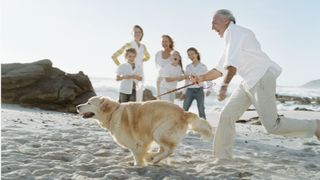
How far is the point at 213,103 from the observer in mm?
28281

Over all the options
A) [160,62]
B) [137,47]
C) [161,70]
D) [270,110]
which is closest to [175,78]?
[161,70]

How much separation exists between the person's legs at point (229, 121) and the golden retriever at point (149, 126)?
0.96 ft

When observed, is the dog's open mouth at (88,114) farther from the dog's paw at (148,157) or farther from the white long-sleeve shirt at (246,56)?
the white long-sleeve shirt at (246,56)

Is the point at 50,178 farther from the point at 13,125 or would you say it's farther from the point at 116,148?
the point at 13,125

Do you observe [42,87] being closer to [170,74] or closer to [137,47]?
[137,47]

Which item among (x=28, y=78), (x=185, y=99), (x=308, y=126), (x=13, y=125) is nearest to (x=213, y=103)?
(x=28, y=78)

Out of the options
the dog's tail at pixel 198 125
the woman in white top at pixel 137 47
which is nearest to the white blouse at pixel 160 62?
the woman in white top at pixel 137 47

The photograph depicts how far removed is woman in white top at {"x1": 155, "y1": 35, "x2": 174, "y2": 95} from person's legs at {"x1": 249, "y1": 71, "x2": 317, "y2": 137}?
12.6ft

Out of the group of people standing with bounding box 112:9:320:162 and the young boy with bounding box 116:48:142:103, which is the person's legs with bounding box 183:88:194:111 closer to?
the young boy with bounding box 116:48:142:103

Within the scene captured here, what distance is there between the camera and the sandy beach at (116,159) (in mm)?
4887

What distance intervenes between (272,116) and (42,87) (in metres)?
10.9

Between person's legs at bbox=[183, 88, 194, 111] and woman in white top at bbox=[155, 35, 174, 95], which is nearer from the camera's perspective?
woman in white top at bbox=[155, 35, 174, 95]

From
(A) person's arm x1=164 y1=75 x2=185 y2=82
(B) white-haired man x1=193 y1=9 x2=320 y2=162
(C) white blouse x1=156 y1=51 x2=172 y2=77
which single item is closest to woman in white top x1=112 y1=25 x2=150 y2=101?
(C) white blouse x1=156 y1=51 x2=172 y2=77

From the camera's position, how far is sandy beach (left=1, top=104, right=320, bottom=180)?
4.89 meters
